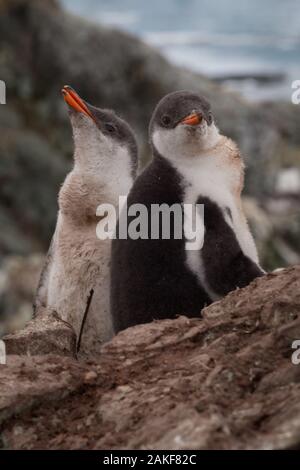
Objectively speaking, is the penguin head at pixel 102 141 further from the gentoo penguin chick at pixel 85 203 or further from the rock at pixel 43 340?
the rock at pixel 43 340

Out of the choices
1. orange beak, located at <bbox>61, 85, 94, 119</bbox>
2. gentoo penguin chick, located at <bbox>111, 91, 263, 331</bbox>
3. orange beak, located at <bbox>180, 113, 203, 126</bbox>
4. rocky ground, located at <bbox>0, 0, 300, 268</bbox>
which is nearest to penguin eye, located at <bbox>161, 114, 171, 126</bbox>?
gentoo penguin chick, located at <bbox>111, 91, 263, 331</bbox>

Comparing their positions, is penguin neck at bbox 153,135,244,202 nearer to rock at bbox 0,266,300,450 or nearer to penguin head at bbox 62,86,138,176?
rock at bbox 0,266,300,450

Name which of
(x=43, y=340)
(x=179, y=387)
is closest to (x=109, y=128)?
(x=43, y=340)

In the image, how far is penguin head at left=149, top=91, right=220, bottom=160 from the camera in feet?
18.0

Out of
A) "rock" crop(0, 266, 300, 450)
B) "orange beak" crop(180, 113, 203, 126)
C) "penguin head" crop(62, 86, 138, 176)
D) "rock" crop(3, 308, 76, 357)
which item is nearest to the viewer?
"rock" crop(0, 266, 300, 450)

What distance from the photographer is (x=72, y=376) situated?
13.9 feet

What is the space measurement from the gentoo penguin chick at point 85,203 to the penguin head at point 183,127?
1.00 m

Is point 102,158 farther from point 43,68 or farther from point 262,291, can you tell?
point 43,68

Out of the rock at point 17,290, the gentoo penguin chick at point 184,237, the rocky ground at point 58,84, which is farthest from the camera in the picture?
the rocky ground at point 58,84

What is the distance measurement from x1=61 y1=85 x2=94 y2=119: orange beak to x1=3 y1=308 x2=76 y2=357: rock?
1832 mm

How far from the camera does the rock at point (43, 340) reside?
496 centimetres

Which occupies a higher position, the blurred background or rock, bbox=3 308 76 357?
the blurred background

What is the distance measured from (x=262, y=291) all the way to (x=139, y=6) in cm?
4415

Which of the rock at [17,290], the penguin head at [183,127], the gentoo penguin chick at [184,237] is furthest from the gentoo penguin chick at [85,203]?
the rock at [17,290]
